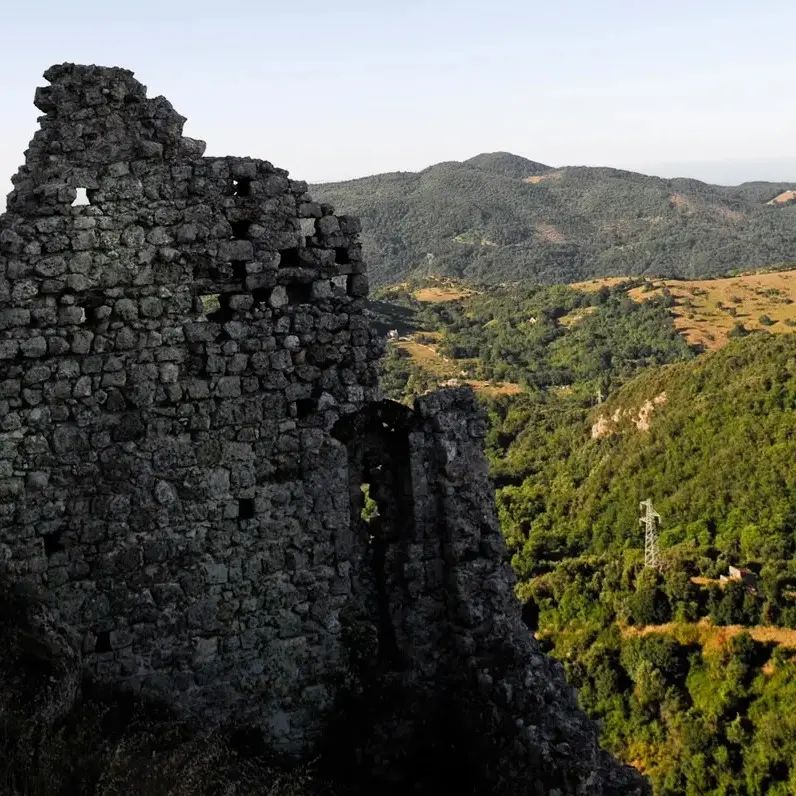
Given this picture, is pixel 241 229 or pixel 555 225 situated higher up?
pixel 555 225

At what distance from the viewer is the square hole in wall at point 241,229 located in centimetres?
552

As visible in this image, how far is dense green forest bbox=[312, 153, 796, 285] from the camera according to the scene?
392ft

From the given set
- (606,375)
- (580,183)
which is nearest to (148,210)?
(606,375)

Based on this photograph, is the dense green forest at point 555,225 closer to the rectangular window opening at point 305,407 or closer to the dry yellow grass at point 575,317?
the dry yellow grass at point 575,317

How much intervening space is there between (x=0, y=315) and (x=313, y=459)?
6.70 ft

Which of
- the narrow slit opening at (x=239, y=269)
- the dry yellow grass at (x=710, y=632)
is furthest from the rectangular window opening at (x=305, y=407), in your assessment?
the dry yellow grass at (x=710, y=632)

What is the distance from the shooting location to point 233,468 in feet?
18.0

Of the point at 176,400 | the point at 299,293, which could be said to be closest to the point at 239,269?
the point at 299,293

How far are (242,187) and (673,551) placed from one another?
24.2 meters

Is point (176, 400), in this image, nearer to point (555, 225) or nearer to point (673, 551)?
point (673, 551)

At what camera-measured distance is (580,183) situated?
163m

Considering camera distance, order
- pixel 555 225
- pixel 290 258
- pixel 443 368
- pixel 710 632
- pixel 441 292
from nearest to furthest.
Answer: pixel 290 258, pixel 710 632, pixel 443 368, pixel 441 292, pixel 555 225

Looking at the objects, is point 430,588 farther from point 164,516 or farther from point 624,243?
point 624,243

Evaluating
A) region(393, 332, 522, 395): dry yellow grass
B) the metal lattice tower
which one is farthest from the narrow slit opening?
region(393, 332, 522, 395): dry yellow grass
